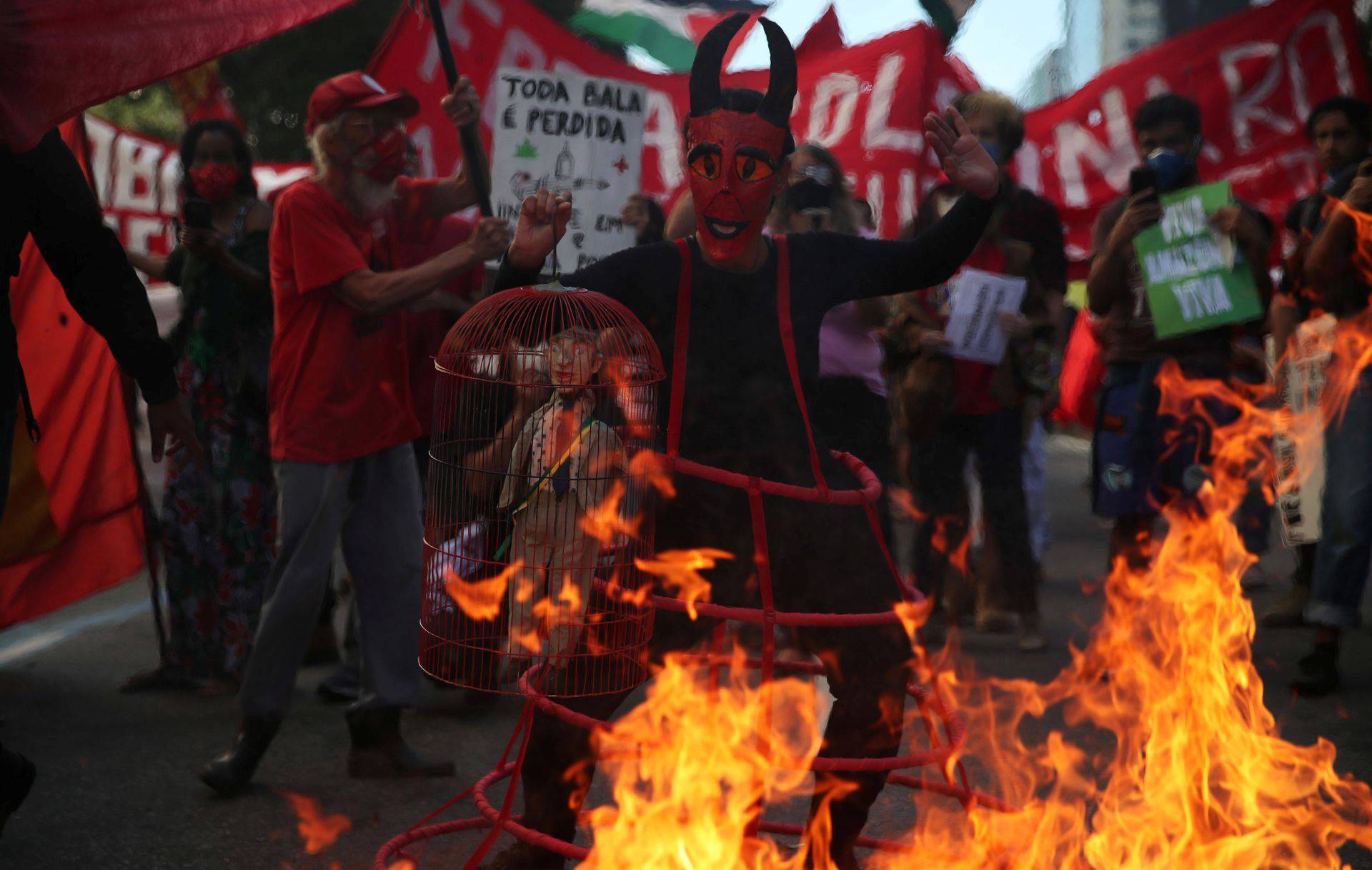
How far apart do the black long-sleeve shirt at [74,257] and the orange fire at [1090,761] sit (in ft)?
5.34

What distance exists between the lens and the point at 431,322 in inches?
234

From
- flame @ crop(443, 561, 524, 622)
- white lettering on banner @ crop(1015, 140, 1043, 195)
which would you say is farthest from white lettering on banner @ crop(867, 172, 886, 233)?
flame @ crop(443, 561, 524, 622)

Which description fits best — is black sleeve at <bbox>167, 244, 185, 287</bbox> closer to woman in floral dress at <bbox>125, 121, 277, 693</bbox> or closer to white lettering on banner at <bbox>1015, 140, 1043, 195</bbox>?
woman in floral dress at <bbox>125, 121, 277, 693</bbox>

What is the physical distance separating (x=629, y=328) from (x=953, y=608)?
4071mm

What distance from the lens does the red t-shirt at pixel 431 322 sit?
226 inches

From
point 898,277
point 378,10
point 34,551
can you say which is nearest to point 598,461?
point 898,277

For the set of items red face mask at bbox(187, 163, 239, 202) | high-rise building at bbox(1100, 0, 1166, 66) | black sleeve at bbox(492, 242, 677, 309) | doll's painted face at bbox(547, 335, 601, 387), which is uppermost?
high-rise building at bbox(1100, 0, 1166, 66)

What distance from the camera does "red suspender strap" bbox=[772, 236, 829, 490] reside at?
3541 millimetres

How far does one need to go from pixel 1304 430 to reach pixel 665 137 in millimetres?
5816

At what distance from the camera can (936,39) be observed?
32.1 feet

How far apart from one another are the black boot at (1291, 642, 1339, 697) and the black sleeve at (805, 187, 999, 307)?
3224 millimetres

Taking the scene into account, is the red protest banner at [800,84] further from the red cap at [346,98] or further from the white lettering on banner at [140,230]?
the white lettering on banner at [140,230]

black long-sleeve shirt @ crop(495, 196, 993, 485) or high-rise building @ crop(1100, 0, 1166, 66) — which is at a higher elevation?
high-rise building @ crop(1100, 0, 1166, 66)

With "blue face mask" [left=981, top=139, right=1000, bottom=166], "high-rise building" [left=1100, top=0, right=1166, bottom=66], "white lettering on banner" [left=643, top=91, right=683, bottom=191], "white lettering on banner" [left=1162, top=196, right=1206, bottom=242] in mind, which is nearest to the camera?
"white lettering on banner" [left=1162, top=196, right=1206, bottom=242]
